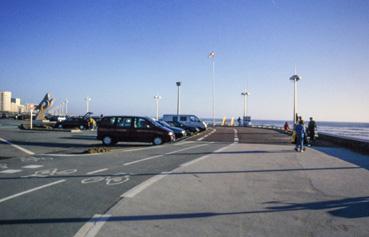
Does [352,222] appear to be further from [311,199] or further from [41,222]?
[41,222]

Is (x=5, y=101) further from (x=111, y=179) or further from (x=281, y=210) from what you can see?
(x=281, y=210)

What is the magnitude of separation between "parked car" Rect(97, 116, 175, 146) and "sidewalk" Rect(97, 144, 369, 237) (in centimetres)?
1096

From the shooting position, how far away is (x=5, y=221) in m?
5.77

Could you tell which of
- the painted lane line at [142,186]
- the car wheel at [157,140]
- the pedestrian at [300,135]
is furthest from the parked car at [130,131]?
the painted lane line at [142,186]

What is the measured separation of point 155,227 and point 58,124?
41740 millimetres

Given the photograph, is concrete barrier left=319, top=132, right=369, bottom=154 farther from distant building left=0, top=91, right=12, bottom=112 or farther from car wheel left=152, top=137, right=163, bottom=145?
distant building left=0, top=91, right=12, bottom=112

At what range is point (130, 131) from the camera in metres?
22.1

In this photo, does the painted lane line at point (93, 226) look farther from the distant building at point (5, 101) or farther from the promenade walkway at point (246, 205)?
the distant building at point (5, 101)

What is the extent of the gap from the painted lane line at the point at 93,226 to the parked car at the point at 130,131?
1605 centimetres

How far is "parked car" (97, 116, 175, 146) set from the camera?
2209 cm

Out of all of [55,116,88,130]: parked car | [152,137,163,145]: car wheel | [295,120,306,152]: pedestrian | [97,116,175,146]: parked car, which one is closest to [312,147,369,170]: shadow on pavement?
[295,120,306,152]: pedestrian

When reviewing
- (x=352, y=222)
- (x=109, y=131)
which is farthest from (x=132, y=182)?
(x=109, y=131)

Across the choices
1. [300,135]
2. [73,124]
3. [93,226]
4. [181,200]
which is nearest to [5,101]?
[73,124]

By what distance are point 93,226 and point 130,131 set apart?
16.7 meters
